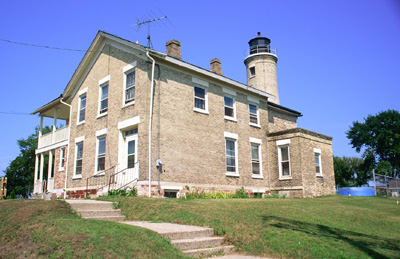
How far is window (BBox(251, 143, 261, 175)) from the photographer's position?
63.6ft

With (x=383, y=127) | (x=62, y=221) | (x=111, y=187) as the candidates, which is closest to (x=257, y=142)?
(x=111, y=187)

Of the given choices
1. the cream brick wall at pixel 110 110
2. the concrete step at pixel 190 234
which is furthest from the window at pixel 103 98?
the concrete step at pixel 190 234

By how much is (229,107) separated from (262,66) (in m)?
13.6

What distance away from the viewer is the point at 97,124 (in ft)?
58.4

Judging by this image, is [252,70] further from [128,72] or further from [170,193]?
[170,193]

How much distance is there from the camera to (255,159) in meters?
19.6

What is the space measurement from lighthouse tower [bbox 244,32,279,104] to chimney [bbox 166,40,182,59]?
12622mm

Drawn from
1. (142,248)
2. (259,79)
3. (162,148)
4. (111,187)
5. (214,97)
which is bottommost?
(142,248)

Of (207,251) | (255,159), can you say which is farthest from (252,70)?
(207,251)

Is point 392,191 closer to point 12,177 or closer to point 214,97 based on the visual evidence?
point 214,97

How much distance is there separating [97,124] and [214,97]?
633cm

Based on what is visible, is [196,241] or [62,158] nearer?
[196,241]

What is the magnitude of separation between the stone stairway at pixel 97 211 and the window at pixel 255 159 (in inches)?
412

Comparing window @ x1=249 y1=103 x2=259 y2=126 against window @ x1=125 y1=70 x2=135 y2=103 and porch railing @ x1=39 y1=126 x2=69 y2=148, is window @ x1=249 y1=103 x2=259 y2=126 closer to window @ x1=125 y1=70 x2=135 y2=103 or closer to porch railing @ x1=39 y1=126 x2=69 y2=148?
window @ x1=125 y1=70 x2=135 y2=103
